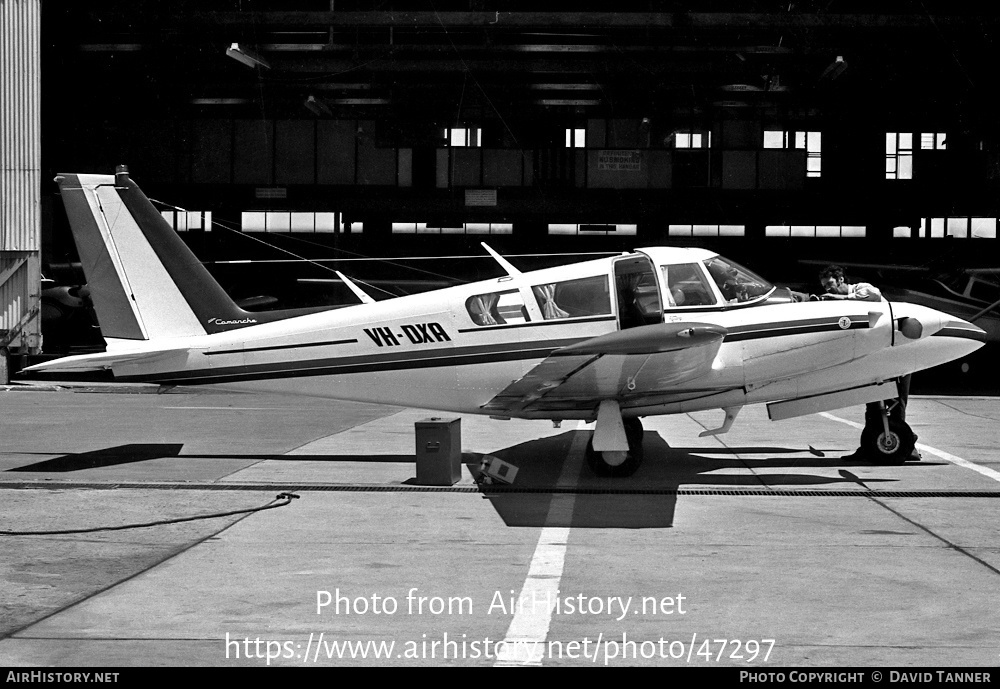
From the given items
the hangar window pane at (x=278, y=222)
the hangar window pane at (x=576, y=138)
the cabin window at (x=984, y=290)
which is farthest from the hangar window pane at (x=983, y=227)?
the hangar window pane at (x=278, y=222)

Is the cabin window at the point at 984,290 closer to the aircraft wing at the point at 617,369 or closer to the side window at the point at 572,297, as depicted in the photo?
the aircraft wing at the point at 617,369

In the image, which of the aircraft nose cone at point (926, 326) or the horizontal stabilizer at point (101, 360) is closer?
the horizontal stabilizer at point (101, 360)

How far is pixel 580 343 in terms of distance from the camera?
32.3ft

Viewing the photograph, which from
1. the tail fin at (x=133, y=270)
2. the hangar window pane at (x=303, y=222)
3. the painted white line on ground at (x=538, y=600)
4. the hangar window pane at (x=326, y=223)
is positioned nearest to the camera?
the painted white line on ground at (x=538, y=600)

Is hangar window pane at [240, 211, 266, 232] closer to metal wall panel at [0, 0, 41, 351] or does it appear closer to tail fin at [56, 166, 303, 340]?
metal wall panel at [0, 0, 41, 351]

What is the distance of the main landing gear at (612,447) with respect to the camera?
10008 millimetres

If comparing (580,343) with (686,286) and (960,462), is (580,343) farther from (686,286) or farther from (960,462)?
(960,462)

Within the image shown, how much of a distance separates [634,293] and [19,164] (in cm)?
1927

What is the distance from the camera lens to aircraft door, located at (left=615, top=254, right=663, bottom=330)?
10.4 metres

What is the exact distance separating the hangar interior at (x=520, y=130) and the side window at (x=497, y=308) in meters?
16.7

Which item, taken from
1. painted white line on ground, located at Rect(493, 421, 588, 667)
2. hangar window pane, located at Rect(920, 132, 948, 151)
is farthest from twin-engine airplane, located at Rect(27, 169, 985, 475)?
hangar window pane, located at Rect(920, 132, 948, 151)

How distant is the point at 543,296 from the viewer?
10.6 meters

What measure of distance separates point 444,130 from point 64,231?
13623 millimetres

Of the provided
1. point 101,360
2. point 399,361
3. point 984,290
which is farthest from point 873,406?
point 984,290
